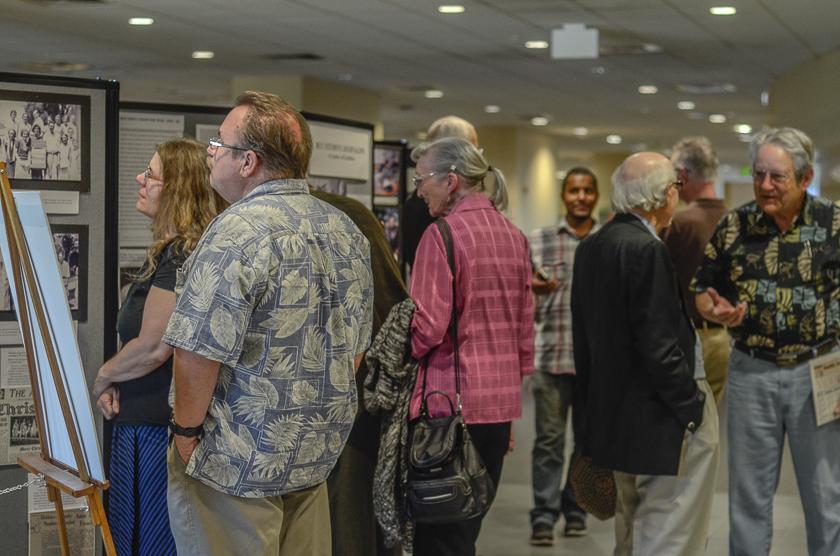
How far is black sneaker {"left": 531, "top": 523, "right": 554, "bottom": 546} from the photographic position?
5461mm

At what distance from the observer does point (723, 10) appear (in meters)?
8.80

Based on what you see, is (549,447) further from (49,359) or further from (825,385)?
(49,359)

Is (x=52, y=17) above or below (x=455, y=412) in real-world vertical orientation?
above

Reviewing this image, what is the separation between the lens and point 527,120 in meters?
18.5

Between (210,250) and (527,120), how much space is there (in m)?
16.4

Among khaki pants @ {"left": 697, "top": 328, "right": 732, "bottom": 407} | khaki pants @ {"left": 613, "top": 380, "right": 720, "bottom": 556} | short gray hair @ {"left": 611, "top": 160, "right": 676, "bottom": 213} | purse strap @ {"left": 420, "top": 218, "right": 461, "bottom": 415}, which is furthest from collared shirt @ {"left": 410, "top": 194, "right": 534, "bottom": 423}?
khaki pants @ {"left": 697, "top": 328, "right": 732, "bottom": 407}

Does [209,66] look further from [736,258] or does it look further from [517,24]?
[736,258]

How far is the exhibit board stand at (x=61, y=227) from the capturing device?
11.9ft

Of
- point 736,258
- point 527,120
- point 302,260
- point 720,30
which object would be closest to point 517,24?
point 720,30

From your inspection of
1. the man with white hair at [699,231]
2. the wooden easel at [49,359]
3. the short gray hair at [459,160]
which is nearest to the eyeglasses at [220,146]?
the wooden easel at [49,359]

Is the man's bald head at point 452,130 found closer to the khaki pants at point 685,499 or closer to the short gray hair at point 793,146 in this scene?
the short gray hair at point 793,146

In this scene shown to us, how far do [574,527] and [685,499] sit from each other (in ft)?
6.16

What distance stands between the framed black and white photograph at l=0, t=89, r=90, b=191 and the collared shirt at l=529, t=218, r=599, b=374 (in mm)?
2570

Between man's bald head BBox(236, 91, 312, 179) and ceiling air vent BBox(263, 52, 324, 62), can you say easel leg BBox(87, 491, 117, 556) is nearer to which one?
man's bald head BBox(236, 91, 312, 179)
